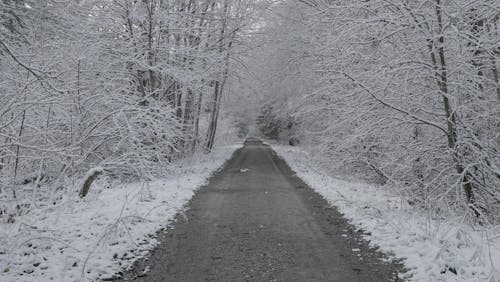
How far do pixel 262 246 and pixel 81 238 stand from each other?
2.77 meters

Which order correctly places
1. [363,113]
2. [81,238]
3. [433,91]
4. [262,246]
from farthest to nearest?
[363,113] → [433,91] → [262,246] → [81,238]

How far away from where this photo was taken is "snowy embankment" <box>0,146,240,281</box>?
194 inches

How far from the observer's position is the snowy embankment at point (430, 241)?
488cm

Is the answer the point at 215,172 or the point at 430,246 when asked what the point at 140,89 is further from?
the point at 430,246

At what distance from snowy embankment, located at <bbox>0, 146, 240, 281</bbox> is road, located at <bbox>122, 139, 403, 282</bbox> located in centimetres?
34

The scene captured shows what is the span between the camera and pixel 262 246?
6449 mm

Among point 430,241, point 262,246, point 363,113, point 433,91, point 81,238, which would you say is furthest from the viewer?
point 363,113

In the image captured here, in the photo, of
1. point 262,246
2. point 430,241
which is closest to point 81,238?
point 262,246

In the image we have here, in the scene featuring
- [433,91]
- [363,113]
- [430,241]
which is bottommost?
[430,241]

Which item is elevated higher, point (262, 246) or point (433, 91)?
point (433, 91)

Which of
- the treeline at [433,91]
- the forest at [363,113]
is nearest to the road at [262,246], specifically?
the forest at [363,113]

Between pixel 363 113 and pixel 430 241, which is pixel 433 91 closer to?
pixel 363 113

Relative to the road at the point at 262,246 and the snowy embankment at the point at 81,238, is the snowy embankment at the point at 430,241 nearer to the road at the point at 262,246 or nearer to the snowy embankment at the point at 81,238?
the road at the point at 262,246

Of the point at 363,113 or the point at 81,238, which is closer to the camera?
the point at 81,238
